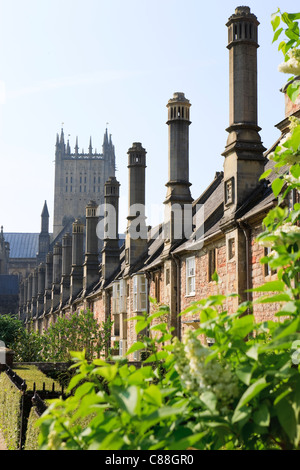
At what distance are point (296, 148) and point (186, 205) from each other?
23754 millimetres

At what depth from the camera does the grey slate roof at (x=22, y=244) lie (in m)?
132

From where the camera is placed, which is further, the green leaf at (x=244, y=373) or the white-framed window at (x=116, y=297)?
the white-framed window at (x=116, y=297)

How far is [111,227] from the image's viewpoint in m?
42.5

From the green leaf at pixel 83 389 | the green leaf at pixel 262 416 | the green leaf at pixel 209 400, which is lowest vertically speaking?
the green leaf at pixel 262 416

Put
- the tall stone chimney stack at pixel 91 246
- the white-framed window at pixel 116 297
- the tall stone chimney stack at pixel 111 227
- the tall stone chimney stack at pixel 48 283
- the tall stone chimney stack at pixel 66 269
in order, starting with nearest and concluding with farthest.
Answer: the white-framed window at pixel 116 297 < the tall stone chimney stack at pixel 111 227 < the tall stone chimney stack at pixel 91 246 < the tall stone chimney stack at pixel 66 269 < the tall stone chimney stack at pixel 48 283

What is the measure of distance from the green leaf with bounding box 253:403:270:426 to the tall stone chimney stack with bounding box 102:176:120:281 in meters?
38.6

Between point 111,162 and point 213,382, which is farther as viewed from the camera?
point 111,162

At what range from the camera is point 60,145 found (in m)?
147

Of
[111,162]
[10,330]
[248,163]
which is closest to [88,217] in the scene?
[10,330]

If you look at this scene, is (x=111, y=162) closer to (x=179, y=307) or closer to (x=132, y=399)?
(x=179, y=307)

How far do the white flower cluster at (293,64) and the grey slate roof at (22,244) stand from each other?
421ft

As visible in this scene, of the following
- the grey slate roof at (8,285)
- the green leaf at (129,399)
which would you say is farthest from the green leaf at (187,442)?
the grey slate roof at (8,285)

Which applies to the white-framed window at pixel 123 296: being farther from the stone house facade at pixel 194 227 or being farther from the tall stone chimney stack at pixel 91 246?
the tall stone chimney stack at pixel 91 246

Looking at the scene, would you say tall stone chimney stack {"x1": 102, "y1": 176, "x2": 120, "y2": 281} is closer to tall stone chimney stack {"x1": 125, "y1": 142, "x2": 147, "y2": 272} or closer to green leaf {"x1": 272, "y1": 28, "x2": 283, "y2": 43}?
tall stone chimney stack {"x1": 125, "y1": 142, "x2": 147, "y2": 272}
